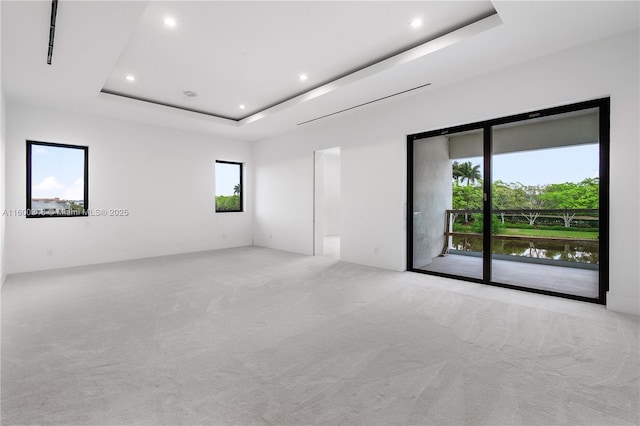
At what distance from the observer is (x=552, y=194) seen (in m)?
3.99

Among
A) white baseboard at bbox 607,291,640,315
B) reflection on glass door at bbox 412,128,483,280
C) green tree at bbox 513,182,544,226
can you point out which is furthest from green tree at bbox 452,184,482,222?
white baseboard at bbox 607,291,640,315

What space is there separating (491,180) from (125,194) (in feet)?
21.2

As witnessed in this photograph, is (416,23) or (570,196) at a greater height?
(416,23)

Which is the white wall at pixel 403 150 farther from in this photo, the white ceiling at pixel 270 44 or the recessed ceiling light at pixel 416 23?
the recessed ceiling light at pixel 416 23

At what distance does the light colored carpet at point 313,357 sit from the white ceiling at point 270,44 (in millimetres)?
2769

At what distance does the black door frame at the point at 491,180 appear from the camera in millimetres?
3246

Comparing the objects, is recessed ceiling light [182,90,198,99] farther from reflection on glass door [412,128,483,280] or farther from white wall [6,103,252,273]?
reflection on glass door [412,128,483,280]

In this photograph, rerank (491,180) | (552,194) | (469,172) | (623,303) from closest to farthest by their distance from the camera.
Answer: (623,303) < (552,194) < (491,180) < (469,172)

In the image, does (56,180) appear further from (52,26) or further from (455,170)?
(455,170)

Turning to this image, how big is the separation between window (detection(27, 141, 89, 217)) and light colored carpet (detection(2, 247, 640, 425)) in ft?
6.31

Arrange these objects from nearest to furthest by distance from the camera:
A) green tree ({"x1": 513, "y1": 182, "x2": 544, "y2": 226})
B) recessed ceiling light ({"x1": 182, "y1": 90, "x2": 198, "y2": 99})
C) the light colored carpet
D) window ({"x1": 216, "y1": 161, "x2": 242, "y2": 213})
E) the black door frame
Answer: the light colored carpet, the black door frame, green tree ({"x1": 513, "y1": 182, "x2": 544, "y2": 226}), recessed ceiling light ({"x1": 182, "y1": 90, "x2": 198, "y2": 99}), window ({"x1": 216, "y1": 161, "x2": 242, "y2": 213})

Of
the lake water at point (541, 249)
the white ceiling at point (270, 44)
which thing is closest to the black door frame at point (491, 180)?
the white ceiling at point (270, 44)

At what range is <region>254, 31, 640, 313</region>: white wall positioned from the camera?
10.1 ft

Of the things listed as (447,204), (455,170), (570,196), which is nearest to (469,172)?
(455,170)
